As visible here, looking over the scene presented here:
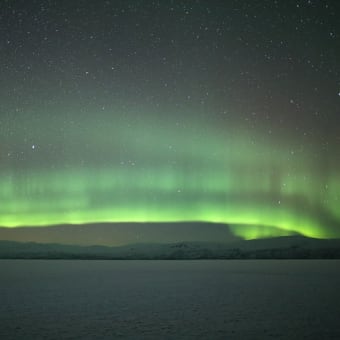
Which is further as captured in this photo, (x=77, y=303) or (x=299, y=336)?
(x=77, y=303)

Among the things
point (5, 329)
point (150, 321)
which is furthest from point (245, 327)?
point (5, 329)

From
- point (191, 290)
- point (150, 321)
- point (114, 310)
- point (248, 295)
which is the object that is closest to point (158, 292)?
point (191, 290)

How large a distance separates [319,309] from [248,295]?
578 centimetres

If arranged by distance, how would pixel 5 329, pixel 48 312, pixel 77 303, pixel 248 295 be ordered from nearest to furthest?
pixel 5 329 < pixel 48 312 < pixel 77 303 < pixel 248 295

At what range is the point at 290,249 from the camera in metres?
122

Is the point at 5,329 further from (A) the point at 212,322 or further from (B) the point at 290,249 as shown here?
(B) the point at 290,249

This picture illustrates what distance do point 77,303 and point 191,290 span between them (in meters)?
7.76

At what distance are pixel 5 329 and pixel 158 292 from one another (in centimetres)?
1162

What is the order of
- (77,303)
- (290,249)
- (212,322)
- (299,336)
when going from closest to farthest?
(299,336), (212,322), (77,303), (290,249)

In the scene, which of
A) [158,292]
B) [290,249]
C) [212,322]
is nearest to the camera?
[212,322]

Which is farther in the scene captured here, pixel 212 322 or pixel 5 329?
pixel 212 322

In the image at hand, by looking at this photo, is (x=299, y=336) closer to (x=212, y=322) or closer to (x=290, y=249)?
(x=212, y=322)

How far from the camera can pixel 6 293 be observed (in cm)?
2378

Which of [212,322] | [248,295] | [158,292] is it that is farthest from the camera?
[158,292]
